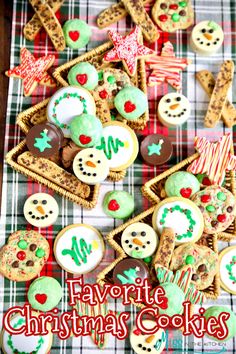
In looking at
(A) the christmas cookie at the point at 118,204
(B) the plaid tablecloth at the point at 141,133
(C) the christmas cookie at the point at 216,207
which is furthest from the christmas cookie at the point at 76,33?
(C) the christmas cookie at the point at 216,207

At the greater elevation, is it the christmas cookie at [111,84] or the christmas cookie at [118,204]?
the christmas cookie at [111,84]

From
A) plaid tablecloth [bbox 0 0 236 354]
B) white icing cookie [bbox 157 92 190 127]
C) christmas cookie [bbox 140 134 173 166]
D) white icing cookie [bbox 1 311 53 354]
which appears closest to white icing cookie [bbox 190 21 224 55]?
plaid tablecloth [bbox 0 0 236 354]

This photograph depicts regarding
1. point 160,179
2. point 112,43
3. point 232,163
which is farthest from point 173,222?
point 112,43

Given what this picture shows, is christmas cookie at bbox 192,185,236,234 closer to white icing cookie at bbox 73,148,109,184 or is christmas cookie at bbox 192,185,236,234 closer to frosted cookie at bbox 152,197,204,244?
frosted cookie at bbox 152,197,204,244

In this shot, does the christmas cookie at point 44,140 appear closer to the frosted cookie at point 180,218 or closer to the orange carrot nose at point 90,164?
the orange carrot nose at point 90,164

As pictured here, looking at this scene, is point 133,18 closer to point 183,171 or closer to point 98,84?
point 98,84

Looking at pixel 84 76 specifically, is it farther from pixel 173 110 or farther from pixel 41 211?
pixel 41 211

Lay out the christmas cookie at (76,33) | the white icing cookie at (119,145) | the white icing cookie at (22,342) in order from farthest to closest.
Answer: the christmas cookie at (76,33) → the white icing cookie at (119,145) → the white icing cookie at (22,342)

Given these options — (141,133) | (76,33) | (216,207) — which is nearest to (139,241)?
(216,207)
